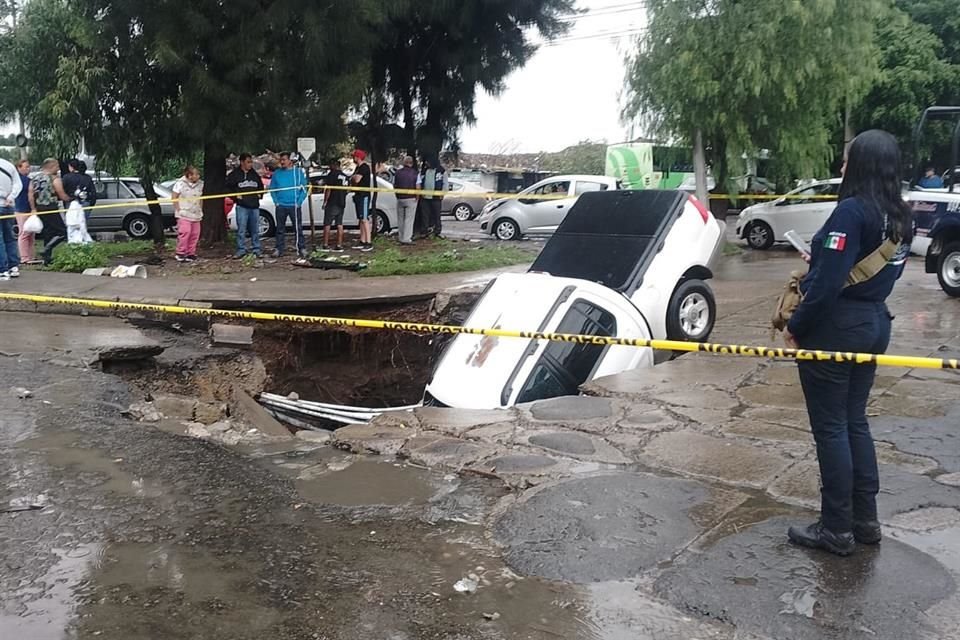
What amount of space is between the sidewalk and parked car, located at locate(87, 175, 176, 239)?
8943 mm

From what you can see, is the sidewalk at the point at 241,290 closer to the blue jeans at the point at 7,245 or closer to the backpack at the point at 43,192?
the blue jeans at the point at 7,245

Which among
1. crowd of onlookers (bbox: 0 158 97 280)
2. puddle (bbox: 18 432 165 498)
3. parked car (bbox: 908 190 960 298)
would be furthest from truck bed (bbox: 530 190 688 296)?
crowd of onlookers (bbox: 0 158 97 280)

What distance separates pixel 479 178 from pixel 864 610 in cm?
3816

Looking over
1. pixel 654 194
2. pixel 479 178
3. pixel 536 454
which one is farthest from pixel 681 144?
pixel 479 178

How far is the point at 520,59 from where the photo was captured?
18.0 meters

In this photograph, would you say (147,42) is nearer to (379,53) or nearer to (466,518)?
Answer: (379,53)

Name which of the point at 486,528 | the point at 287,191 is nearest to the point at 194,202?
the point at 287,191

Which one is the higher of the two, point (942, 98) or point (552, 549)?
point (942, 98)

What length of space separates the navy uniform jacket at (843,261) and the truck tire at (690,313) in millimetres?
4851

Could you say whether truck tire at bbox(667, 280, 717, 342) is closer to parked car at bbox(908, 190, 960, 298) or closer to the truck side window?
the truck side window

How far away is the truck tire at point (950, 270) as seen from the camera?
37.9 feet

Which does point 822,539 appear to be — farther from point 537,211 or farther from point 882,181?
point 537,211

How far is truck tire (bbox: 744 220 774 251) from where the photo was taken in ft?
62.8

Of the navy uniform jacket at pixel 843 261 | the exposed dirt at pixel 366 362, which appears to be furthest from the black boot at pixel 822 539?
the exposed dirt at pixel 366 362
